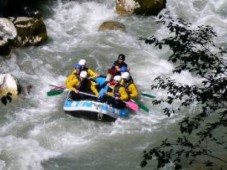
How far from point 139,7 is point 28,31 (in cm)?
397

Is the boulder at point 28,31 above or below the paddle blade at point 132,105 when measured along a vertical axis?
above

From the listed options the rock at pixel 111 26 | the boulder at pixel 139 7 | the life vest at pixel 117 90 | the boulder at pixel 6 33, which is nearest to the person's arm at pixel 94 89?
the life vest at pixel 117 90

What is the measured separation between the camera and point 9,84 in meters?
10.7

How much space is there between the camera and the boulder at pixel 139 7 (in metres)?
14.8

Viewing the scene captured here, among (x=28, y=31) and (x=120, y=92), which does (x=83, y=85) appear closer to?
(x=120, y=92)

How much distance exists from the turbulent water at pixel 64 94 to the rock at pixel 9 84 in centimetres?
24

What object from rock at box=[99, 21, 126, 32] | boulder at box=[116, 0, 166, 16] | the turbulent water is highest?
boulder at box=[116, 0, 166, 16]

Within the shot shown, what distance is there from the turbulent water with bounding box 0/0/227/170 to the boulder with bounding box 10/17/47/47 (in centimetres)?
23

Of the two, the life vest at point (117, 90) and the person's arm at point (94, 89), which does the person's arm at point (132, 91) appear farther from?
the person's arm at point (94, 89)

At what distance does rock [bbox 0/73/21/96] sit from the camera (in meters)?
10.6

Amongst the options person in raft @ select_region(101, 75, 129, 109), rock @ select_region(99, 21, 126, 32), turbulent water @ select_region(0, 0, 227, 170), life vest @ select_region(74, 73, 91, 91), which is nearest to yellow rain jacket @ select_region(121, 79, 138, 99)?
person in raft @ select_region(101, 75, 129, 109)

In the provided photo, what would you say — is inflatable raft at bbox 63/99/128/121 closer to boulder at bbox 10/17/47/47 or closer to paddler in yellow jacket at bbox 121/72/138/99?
paddler in yellow jacket at bbox 121/72/138/99

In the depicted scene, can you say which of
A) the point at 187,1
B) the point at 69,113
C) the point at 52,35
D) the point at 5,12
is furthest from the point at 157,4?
the point at 69,113

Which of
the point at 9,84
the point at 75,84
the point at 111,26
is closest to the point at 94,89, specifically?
the point at 75,84
